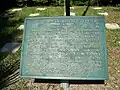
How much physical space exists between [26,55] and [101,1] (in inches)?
312

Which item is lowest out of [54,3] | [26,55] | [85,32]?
[54,3]

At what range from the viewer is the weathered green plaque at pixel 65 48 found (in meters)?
5.10

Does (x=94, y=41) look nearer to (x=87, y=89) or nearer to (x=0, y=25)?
(x=87, y=89)

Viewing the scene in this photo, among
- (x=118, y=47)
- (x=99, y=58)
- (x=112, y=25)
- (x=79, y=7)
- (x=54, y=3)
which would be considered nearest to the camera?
(x=99, y=58)

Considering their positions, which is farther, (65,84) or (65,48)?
(65,84)

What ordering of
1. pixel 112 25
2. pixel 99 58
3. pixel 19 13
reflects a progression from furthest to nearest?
pixel 19 13, pixel 112 25, pixel 99 58

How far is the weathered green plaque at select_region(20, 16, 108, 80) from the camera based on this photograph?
16.7 ft

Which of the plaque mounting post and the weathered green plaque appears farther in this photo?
the plaque mounting post

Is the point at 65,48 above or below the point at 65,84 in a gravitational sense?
above

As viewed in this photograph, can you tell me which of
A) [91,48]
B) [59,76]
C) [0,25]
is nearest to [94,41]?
[91,48]

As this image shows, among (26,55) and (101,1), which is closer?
(26,55)

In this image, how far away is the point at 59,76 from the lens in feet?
16.8

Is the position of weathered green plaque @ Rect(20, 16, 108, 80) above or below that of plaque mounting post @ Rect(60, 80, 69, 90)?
above

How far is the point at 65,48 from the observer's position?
523cm
